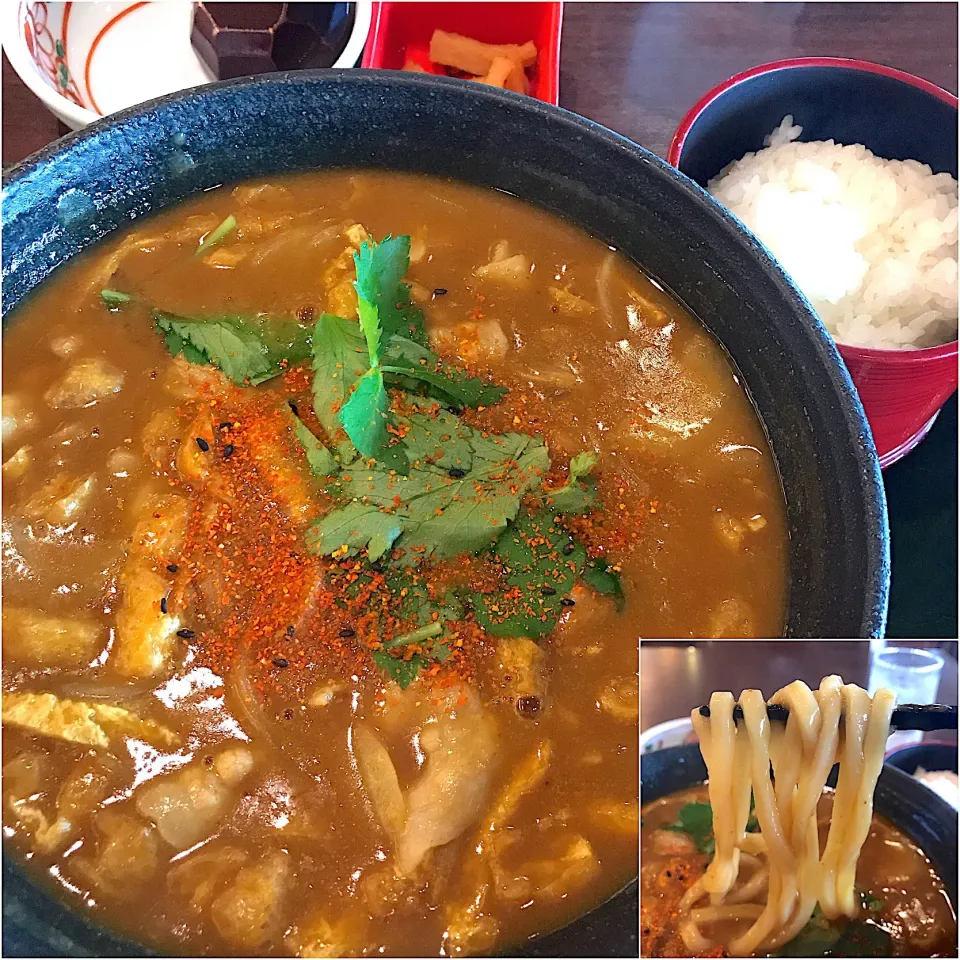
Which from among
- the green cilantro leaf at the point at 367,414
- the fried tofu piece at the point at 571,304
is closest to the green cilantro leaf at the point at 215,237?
the green cilantro leaf at the point at 367,414

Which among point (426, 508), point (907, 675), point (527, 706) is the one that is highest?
point (426, 508)

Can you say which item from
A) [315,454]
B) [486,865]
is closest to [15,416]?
[315,454]

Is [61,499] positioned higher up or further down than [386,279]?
further down

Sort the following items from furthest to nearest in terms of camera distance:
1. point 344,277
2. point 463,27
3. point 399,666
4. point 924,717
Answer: point 463,27 → point 344,277 → point 399,666 → point 924,717

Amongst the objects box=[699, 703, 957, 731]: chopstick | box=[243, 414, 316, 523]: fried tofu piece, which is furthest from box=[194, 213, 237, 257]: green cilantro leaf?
box=[699, 703, 957, 731]: chopstick

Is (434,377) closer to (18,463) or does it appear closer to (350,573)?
(350,573)

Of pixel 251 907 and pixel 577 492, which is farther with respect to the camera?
pixel 577 492

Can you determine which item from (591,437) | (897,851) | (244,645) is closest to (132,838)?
(244,645)

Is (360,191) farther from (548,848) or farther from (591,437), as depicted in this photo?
(548,848)
